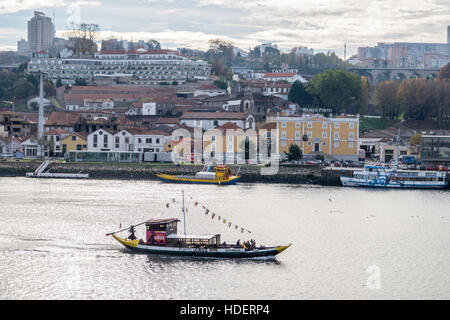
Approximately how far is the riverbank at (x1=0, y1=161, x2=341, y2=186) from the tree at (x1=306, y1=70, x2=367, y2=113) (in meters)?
16.5

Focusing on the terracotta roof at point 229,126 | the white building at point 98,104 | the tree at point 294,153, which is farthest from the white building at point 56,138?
the white building at point 98,104

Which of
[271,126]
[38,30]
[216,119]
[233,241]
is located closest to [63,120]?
[216,119]

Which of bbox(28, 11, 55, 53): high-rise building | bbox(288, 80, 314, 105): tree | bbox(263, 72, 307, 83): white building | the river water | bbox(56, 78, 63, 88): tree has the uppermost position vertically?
bbox(28, 11, 55, 53): high-rise building

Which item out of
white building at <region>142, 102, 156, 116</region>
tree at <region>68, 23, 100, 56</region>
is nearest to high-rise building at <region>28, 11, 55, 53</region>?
tree at <region>68, 23, 100, 56</region>

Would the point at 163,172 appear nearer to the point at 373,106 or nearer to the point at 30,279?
the point at 30,279

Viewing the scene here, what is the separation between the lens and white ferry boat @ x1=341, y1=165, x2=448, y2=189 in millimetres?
31641

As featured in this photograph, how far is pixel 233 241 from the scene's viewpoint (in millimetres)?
18250

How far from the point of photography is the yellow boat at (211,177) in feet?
103

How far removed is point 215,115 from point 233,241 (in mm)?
25966

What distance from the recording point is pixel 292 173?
108 ft

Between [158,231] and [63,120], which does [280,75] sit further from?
[158,231]

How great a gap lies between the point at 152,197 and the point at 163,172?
25.3 feet

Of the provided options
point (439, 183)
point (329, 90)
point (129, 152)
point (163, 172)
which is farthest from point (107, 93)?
point (439, 183)

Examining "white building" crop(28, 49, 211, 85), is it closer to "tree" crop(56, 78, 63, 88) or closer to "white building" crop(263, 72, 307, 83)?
"tree" crop(56, 78, 63, 88)
